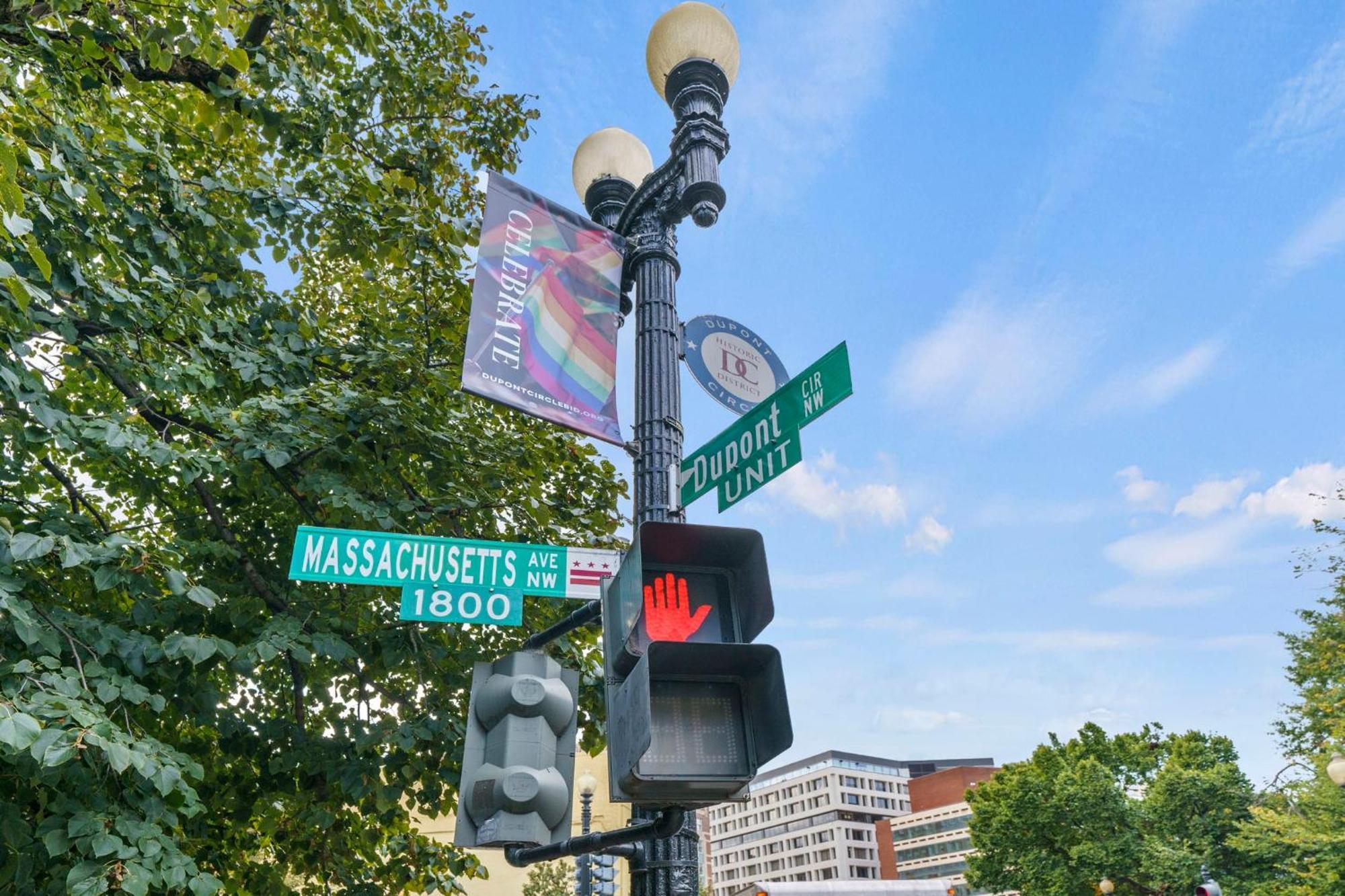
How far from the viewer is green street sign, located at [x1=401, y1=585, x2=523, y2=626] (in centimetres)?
449

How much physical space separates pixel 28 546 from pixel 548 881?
1185 inches

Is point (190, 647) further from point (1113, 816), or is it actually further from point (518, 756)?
point (1113, 816)

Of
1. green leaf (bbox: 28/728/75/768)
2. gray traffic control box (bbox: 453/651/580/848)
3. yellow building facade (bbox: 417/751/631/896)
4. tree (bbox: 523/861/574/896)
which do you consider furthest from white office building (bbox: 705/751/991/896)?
gray traffic control box (bbox: 453/651/580/848)

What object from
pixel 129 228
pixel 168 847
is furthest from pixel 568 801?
pixel 129 228

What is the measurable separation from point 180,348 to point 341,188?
86.9 inches

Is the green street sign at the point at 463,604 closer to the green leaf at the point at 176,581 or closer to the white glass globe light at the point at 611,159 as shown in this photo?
the green leaf at the point at 176,581

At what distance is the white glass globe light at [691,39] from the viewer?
6.67 meters

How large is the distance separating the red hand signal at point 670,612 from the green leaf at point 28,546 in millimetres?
4234

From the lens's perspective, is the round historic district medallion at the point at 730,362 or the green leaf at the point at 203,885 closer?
the green leaf at the point at 203,885

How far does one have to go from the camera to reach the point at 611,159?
778 centimetres

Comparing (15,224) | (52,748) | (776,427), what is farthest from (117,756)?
(776,427)

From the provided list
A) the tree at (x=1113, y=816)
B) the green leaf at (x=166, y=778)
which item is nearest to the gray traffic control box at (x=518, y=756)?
the green leaf at (x=166, y=778)

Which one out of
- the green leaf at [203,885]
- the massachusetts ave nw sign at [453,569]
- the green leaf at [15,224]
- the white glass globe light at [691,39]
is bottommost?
the green leaf at [203,885]

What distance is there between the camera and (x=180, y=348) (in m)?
8.61
